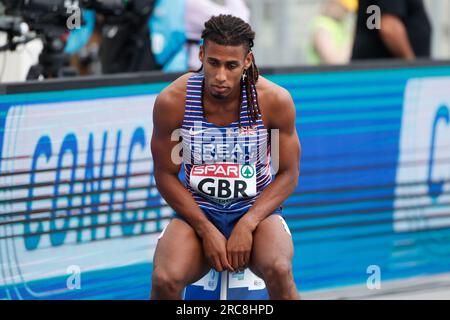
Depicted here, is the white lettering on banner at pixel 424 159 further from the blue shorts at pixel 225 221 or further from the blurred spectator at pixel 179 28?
the blue shorts at pixel 225 221

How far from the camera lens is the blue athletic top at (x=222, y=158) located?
5547 mm

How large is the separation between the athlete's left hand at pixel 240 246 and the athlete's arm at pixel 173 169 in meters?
0.03

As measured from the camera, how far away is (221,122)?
18.3ft

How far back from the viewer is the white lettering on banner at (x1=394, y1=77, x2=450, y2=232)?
8.22 m

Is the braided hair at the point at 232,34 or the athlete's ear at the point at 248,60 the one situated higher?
the braided hair at the point at 232,34

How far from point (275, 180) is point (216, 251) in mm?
484

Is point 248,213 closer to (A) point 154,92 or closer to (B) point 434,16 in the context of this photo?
(A) point 154,92

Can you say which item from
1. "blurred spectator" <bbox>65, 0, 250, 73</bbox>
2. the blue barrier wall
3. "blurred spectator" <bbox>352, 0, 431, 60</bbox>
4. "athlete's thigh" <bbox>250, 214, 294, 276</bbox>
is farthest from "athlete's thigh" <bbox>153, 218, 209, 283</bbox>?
"blurred spectator" <bbox>352, 0, 431, 60</bbox>

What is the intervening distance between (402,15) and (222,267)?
424cm

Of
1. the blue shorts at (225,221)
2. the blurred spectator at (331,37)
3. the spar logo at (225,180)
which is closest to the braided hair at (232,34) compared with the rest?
the spar logo at (225,180)

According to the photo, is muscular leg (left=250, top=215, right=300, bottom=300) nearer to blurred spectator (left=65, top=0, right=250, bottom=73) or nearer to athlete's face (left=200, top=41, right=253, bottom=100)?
athlete's face (left=200, top=41, right=253, bottom=100)

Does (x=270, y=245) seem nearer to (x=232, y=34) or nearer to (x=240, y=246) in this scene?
(x=240, y=246)

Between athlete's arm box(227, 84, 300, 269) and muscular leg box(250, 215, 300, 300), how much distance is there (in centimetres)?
4
